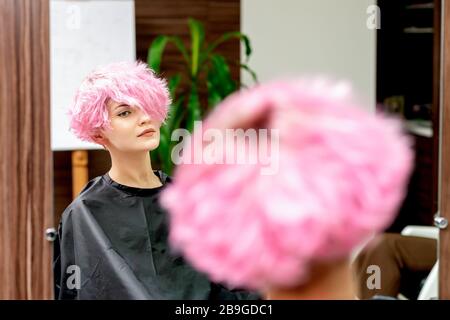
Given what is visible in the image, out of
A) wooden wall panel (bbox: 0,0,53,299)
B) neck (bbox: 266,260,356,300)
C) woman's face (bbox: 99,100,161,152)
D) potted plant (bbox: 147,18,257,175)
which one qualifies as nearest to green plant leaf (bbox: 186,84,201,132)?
potted plant (bbox: 147,18,257,175)

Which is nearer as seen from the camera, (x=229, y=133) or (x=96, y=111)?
(x=229, y=133)

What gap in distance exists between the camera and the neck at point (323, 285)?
764 mm

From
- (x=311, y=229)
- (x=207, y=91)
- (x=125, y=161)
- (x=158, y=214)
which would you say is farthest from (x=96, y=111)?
(x=311, y=229)

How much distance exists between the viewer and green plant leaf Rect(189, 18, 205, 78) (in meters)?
2.00

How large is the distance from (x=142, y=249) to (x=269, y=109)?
1.06m

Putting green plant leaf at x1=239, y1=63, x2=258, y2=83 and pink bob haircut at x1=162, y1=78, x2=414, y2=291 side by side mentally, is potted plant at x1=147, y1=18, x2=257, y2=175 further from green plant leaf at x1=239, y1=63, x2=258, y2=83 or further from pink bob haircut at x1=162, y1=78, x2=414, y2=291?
pink bob haircut at x1=162, y1=78, x2=414, y2=291

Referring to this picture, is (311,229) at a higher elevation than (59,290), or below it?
higher

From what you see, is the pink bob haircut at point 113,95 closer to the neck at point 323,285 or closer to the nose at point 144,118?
the nose at point 144,118

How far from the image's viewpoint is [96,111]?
158cm

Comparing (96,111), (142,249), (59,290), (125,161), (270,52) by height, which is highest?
(270,52)

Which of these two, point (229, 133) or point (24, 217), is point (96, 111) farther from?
point (229, 133)

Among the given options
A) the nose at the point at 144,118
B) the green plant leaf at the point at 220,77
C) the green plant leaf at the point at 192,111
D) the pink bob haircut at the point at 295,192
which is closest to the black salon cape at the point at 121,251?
the nose at the point at 144,118

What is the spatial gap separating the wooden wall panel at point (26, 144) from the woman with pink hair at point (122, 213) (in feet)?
0.38

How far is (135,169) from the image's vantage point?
5.29 feet
